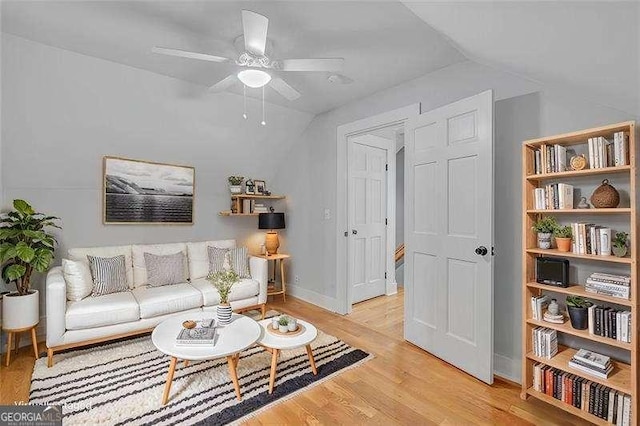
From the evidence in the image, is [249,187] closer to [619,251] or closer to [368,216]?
[368,216]

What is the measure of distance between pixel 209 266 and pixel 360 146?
2.50 meters

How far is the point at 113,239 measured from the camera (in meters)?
3.55

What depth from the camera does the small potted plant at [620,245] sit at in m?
1.79

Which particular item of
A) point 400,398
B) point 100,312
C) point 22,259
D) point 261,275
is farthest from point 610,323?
point 22,259

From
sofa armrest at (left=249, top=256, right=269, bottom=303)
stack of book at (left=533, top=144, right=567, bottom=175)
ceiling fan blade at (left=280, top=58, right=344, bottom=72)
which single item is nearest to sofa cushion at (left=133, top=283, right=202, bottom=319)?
sofa armrest at (left=249, top=256, right=269, bottom=303)

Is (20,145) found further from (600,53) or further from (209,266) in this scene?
(600,53)

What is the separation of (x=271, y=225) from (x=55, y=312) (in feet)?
8.01

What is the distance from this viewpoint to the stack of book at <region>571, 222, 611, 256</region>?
1.86 m

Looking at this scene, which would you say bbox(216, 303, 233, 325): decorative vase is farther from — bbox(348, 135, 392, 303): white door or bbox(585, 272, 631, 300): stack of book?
bbox(585, 272, 631, 300): stack of book

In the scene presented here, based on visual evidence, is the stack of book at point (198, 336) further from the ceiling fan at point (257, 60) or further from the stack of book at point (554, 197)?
the stack of book at point (554, 197)

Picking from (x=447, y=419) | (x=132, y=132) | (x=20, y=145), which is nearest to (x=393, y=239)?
(x=447, y=419)

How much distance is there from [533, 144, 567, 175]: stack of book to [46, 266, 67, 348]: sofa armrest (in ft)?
12.2

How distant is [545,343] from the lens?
208 cm

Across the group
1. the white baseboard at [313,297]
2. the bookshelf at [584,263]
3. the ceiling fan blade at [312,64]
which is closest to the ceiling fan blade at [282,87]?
the ceiling fan blade at [312,64]
